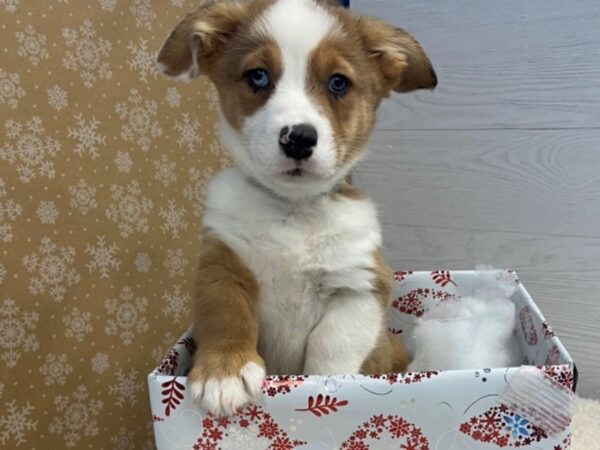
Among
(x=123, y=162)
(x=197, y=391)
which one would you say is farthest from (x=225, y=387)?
(x=123, y=162)

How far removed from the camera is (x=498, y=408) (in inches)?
34.3

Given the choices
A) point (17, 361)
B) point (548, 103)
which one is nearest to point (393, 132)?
point (548, 103)

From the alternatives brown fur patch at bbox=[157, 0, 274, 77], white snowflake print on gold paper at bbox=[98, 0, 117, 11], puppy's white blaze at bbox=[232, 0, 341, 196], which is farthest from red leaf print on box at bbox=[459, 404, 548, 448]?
white snowflake print on gold paper at bbox=[98, 0, 117, 11]

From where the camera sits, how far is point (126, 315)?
5.04 feet

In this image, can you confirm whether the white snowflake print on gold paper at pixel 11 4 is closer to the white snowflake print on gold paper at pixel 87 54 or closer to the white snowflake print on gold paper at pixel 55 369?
the white snowflake print on gold paper at pixel 87 54

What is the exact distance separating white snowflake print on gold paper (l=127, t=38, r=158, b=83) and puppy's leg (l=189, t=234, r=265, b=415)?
665 millimetres

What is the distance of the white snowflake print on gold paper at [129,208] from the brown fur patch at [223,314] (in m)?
0.50

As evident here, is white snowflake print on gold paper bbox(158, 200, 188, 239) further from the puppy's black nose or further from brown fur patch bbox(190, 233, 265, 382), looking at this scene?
the puppy's black nose

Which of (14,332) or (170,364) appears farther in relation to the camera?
(14,332)

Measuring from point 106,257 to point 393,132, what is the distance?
953mm

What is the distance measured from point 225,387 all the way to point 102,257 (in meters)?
0.73

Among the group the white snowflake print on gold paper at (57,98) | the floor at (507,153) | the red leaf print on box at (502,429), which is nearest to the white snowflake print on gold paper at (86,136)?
the white snowflake print on gold paper at (57,98)

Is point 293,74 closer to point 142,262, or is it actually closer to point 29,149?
point 29,149

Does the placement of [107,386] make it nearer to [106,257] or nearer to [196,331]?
[106,257]
